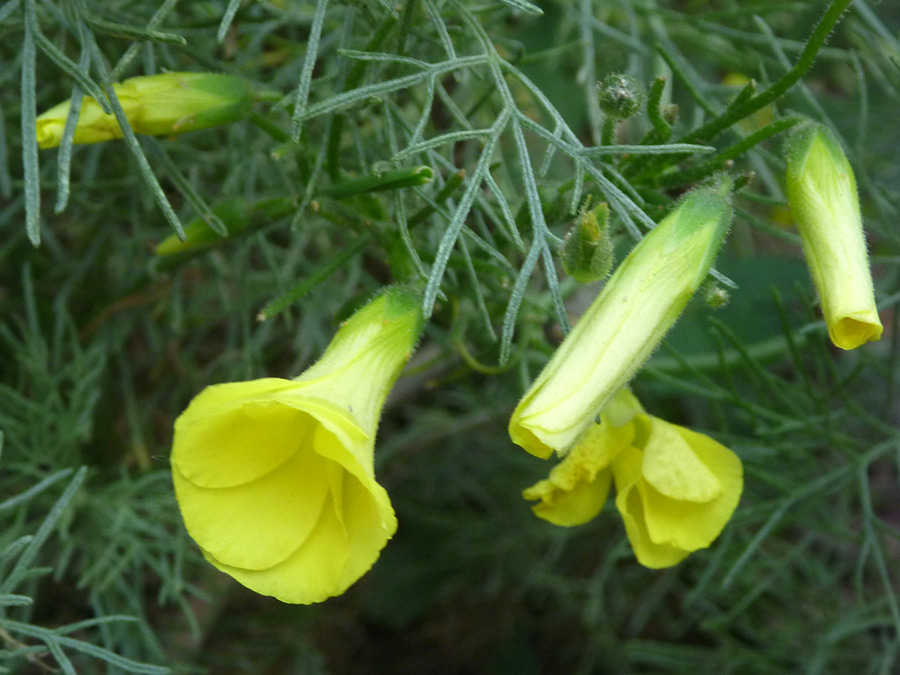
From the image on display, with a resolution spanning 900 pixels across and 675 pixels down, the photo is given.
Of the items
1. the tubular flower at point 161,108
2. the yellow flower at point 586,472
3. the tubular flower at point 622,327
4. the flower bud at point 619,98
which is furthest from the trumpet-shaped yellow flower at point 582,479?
the tubular flower at point 161,108

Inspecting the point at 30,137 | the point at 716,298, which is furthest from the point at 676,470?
the point at 30,137

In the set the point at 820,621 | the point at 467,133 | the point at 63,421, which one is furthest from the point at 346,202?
the point at 820,621

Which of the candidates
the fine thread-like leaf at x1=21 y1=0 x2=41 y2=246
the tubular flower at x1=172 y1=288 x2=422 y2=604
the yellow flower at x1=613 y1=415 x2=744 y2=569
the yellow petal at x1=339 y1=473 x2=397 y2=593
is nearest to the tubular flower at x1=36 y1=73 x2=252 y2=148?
the fine thread-like leaf at x1=21 y1=0 x2=41 y2=246

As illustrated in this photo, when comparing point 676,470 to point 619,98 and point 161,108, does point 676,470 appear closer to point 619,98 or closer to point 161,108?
point 619,98

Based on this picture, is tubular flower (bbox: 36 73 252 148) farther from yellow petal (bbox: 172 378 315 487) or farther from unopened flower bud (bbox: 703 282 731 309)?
unopened flower bud (bbox: 703 282 731 309)

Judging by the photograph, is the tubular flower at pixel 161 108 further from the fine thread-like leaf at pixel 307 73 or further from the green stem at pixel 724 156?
the green stem at pixel 724 156

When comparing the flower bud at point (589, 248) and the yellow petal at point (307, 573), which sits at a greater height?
the flower bud at point (589, 248)
